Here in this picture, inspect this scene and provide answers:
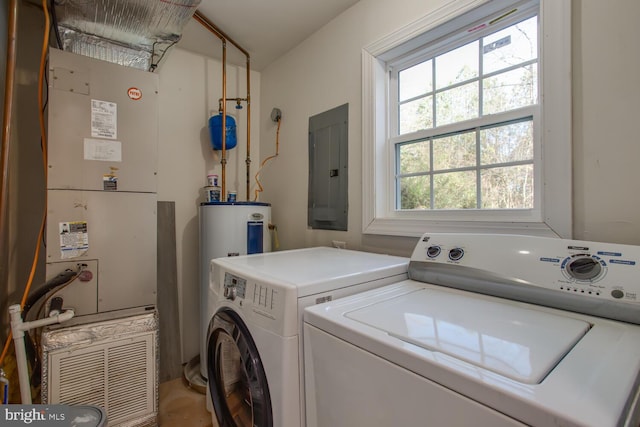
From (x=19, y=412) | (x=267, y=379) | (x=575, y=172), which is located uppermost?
(x=575, y=172)

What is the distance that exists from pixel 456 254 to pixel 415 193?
62 cm

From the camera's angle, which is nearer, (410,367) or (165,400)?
(410,367)

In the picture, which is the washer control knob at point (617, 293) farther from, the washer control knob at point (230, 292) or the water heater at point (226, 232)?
the water heater at point (226, 232)

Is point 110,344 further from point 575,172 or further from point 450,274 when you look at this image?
point 575,172

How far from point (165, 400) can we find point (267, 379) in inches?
55.1

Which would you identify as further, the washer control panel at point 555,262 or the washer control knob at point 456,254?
the washer control knob at point 456,254

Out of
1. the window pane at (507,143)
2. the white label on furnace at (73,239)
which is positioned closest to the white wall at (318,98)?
the window pane at (507,143)

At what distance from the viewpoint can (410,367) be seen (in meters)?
0.56

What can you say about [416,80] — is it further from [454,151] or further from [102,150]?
[102,150]

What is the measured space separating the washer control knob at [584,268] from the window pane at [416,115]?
3.23ft

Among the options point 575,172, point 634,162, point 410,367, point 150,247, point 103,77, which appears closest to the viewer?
point 410,367

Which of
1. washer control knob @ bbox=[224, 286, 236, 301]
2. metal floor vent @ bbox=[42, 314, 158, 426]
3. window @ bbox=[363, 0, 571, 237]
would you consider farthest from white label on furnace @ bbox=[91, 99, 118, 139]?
window @ bbox=[363, 0, 571, 237]

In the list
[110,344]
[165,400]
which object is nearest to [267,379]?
[110,344]

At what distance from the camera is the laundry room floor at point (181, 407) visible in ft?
5.21
